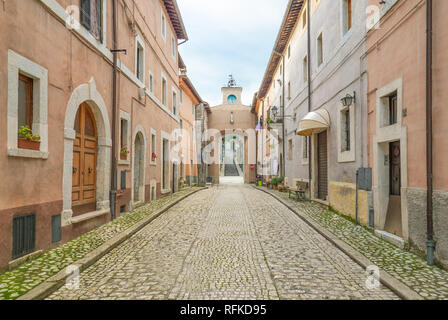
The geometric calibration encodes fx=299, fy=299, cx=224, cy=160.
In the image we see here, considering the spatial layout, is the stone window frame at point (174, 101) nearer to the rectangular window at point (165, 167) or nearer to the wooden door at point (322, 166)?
the rectangular window at point (165, 167)

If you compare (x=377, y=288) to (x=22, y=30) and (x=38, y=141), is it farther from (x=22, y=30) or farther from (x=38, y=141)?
(x=22, y=30)

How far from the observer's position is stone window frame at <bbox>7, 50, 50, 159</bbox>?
4496 mm

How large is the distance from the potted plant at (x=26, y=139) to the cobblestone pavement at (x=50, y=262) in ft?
6.18

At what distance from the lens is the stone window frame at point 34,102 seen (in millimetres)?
4496

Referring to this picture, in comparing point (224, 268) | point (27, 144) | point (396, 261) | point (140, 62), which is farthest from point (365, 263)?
point (140, 62)

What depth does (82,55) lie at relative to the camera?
6.86 m

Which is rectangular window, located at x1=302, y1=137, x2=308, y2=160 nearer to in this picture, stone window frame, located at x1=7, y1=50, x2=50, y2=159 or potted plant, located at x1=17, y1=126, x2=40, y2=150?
stone window frame, located at x1=7, y1=50, x2=50, y2=159

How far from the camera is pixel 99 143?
8.23m

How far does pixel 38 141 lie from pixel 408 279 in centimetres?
625

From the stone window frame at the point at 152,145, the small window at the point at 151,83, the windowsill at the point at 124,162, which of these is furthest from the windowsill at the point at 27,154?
the small window at the point at 151,83

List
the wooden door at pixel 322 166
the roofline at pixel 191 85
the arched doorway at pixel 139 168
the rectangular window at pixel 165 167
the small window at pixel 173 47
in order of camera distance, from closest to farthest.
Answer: the wooden door at pixel 322 166 → the arched doorway at pixel 139 168 → the rectangular window at pixel 165 167 → the small window at pixel 173 47 → the roofline at pixel 191 85

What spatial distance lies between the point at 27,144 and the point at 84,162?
2655mm

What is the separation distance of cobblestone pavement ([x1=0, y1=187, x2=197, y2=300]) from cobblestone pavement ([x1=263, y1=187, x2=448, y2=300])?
500cm

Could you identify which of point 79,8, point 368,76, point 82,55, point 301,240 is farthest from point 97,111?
point 368,76
